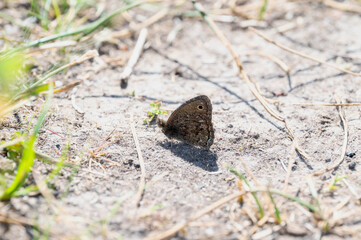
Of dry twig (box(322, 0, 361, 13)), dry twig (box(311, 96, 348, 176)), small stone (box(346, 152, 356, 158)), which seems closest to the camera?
dry twig (box(311, 96, 348, 176))

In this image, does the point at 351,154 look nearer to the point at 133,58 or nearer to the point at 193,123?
the point at 193,123

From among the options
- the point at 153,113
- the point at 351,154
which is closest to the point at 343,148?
the point at 351,154

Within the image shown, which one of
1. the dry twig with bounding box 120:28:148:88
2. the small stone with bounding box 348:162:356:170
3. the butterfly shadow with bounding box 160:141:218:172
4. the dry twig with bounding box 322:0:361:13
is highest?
the dry twig with bounding box 322:0:361:13

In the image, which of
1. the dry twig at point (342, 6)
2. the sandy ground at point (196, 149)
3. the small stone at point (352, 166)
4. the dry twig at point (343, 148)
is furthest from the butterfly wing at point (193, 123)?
the dry twig at point (342, 6)

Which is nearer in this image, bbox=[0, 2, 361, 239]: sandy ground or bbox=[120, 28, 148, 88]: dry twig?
bbox=[0, 2, 361, 239]: sandy ground

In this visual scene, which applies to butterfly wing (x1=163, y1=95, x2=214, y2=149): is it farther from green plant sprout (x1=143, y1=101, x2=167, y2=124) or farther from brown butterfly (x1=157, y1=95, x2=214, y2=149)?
green plant sprout (x1=143, y1=101, x2=167, y2=124)

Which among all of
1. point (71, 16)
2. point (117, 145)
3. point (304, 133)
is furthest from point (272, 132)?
point (71, 16)

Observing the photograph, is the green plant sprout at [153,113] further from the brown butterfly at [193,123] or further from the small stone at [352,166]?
the small stone at [352,166]

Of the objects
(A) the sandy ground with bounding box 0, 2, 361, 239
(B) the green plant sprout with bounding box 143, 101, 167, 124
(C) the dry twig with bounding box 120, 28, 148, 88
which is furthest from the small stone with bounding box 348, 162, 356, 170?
(C) the dry twig with bounding box 120, 28, 148, 88
